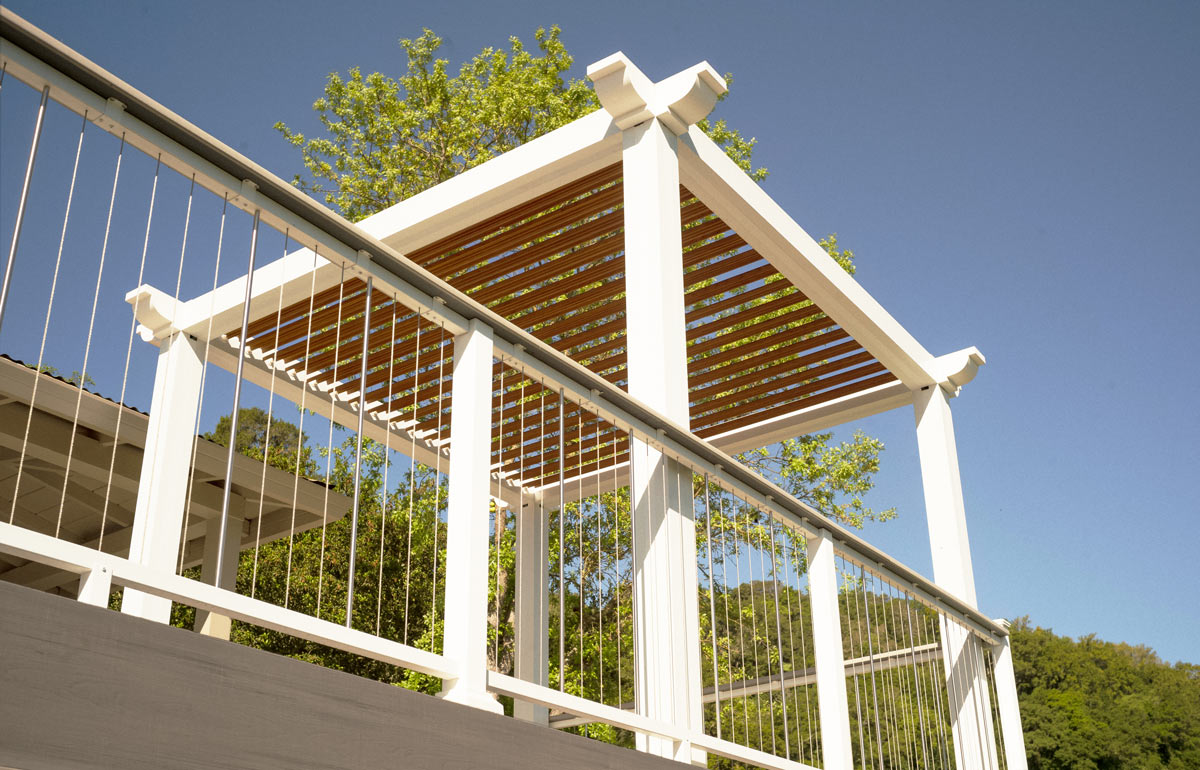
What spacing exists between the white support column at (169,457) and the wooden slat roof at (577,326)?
2.61 feet

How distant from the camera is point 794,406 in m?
8.84

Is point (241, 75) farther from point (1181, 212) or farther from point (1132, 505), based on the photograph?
point (1132, 505)

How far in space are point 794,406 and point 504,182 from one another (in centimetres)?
395

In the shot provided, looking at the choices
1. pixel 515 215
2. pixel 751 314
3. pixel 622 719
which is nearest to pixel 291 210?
pixel 622 719

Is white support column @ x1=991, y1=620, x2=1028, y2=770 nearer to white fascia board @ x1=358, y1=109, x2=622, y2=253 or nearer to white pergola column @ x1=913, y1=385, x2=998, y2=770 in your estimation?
white pergola column @ x1=913, y1=385, x2=998, y2=770

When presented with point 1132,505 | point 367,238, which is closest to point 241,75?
point 367,238

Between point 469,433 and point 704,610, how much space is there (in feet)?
39.9

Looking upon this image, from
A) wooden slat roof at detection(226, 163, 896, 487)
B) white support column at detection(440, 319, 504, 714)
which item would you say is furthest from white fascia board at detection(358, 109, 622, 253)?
white support column at detection(440, 319, 504, 714)

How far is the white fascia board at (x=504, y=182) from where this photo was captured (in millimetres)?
5477

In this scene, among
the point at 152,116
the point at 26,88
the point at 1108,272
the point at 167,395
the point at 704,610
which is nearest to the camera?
the point at 26,88

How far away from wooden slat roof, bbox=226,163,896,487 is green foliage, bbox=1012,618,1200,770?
24135 millimetres

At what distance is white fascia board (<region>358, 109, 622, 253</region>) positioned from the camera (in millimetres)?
5477

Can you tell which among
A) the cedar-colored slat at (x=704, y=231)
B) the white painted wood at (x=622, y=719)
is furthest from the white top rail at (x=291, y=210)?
the cedar-colored slat at (x=704, y=231)

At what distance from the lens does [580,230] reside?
667 centimetres
